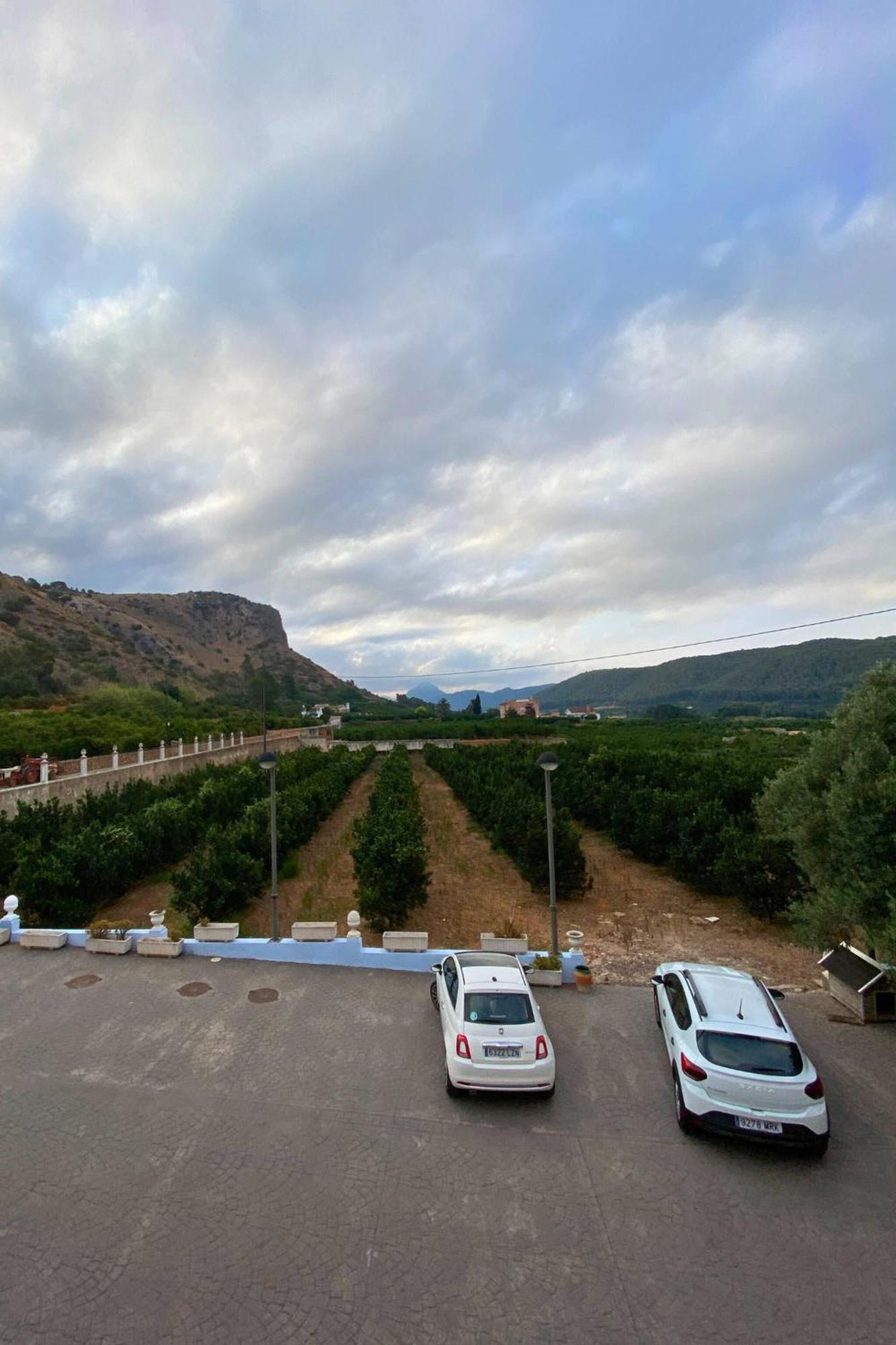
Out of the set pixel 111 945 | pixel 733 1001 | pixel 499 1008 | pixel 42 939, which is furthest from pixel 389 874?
pixel 733 1001

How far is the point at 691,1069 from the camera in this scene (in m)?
6.41

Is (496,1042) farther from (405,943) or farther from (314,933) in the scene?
(314,933)

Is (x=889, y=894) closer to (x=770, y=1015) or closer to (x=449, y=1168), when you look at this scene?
(x=770, y=1015)

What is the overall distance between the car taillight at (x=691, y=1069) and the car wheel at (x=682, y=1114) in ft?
0.69

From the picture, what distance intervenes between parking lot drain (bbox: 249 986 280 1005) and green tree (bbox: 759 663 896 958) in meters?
8.02

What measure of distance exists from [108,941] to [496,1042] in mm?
8007

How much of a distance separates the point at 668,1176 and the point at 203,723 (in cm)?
5970

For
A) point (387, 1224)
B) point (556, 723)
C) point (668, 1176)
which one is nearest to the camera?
point (387, 1224)

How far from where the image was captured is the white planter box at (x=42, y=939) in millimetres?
11477

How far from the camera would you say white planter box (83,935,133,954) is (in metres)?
11.2

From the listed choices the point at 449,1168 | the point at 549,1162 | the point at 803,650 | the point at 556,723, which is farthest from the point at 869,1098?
the point at 803,650

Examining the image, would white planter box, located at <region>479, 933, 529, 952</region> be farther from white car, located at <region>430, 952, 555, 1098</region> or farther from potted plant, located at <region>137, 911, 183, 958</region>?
potted plant, located at <region>137, 911, 183, 958</region>

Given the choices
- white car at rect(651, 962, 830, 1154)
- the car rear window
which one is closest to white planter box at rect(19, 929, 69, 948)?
white car at rect(651, 962, 830, 1154)

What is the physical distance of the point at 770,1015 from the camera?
686 centimetres
